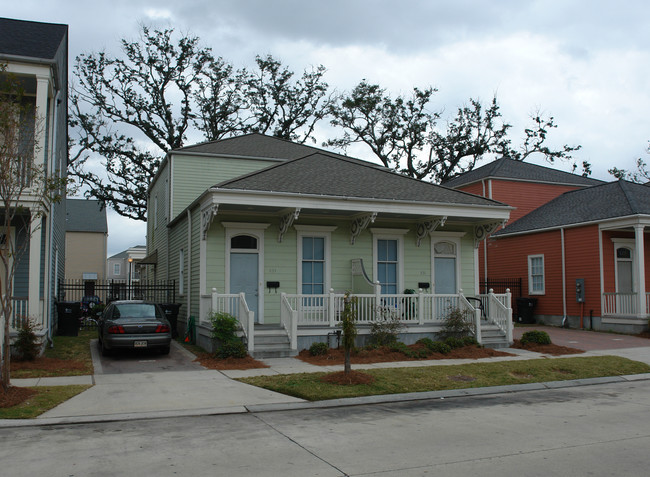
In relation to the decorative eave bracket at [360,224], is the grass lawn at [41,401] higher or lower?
lower

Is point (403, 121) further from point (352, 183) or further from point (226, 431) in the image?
point (226, 431)

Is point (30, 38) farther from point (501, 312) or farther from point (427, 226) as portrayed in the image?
point (501, 312)

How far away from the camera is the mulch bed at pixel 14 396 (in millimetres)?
8945

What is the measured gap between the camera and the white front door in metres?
16.4

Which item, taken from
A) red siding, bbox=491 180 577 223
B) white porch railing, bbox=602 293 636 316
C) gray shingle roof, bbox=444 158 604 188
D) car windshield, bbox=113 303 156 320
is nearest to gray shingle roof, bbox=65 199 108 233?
gray shingle roof, bbox=444 158 604 188

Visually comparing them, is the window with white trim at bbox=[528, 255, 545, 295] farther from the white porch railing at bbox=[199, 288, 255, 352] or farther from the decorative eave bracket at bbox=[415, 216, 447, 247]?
the white porch railing at bbox=[199, 288, 255, 352]

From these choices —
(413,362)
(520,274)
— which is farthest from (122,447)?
(520,274)

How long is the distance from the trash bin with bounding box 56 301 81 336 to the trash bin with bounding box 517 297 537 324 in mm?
17599

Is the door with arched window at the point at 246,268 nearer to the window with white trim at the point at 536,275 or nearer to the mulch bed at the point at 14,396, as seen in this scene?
the mulch bed at the point at 14,396

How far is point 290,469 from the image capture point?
5.89 meters

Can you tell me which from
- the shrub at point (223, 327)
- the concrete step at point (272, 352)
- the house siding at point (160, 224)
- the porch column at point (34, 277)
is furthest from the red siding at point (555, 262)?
the porch column at point (34, 277)

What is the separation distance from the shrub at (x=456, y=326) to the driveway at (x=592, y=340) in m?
3.41

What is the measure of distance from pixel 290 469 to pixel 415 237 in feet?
43.0

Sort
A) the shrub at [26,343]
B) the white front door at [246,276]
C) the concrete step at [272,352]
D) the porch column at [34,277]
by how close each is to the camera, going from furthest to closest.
Result: 1. the white front door at [246,276]
2. the concrete step at [272,352]
3. the porch column at [34,277]
4. the shrub at [26,343]
